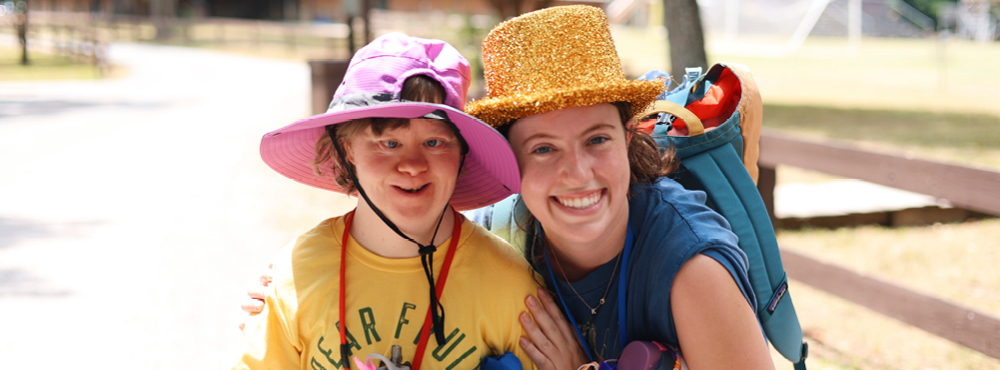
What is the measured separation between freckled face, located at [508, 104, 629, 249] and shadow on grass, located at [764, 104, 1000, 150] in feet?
Answer: 32.2

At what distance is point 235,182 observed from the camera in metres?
8.27

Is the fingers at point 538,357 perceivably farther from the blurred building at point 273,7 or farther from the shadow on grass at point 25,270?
the blurred building at point 273,7

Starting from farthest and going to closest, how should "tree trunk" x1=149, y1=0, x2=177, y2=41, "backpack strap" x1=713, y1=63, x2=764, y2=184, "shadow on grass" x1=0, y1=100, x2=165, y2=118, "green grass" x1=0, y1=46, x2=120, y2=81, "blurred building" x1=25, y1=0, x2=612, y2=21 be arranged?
"blurred building" x1=25, y1=0, x2=612, y2=21 → "tree trunk" x1=149, y1=0, x2=177, y2=41 → "green grass" x1=0, y1=46, x2=120, y2=81 → "shadow on grass" x1=0, y1=100, x2=165, y2=118 → "backpack strap" x1=713, y1=63, x2=764, y2=184

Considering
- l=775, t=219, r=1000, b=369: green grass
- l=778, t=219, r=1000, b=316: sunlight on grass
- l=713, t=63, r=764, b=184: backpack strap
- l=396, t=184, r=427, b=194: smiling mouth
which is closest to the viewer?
l=396, t=184, r=427, b=194: smiling mouth

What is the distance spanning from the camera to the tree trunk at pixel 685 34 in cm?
433

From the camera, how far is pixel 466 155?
2.21 meters

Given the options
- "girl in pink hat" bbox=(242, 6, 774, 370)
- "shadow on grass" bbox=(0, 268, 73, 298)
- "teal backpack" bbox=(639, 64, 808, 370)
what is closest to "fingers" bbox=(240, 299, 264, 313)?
"girl in pink hat" bbox=(242, 6, 774, 370)

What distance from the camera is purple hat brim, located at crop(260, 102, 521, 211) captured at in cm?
188

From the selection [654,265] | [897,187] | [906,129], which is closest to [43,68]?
[906,129]

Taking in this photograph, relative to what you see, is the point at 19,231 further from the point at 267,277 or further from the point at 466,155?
the point at 466,155

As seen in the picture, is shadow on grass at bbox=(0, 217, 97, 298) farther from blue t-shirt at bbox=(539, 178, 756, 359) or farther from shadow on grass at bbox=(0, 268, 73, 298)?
blue t-shirt at bbox=(539, 178, 756, 359)

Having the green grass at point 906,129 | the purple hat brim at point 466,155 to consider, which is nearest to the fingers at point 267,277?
the purple hat brim at point 466,155

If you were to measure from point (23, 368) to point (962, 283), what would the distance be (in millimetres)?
5803

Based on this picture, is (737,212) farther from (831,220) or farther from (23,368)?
(831,220)
